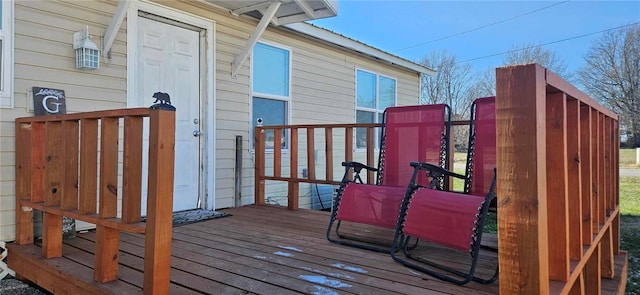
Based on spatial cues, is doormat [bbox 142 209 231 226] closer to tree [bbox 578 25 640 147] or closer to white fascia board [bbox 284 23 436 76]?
white fascia board [bbox 284 23 436 76]

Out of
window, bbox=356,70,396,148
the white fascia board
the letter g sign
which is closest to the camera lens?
the letter g sign

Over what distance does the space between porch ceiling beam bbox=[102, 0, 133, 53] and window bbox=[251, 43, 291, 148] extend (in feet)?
5.63

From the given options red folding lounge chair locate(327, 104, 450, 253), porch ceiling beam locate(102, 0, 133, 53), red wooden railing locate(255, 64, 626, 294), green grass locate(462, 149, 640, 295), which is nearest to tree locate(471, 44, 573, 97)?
green grass locate(462, 149, 640, 295)

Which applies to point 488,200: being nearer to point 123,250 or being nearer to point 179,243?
point 179,243

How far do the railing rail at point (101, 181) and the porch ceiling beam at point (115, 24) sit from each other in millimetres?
925

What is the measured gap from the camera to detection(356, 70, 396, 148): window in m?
Answer: 6.92

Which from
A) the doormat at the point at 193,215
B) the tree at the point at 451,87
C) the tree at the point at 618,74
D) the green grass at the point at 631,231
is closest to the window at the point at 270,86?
the doormat at the point at 193,215

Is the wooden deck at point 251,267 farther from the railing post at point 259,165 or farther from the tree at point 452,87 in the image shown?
the tree at point 452,87

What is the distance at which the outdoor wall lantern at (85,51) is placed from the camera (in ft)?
10.2

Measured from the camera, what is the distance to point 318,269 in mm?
2211

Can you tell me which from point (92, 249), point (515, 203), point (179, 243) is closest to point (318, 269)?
point (179, 243)

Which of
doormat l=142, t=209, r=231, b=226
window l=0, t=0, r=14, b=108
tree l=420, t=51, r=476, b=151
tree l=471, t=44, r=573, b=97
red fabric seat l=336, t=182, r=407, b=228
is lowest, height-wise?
doormat l=142, t=209, r=231, b=226

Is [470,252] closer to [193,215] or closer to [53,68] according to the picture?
[193,215]

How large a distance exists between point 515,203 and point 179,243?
236 cm
